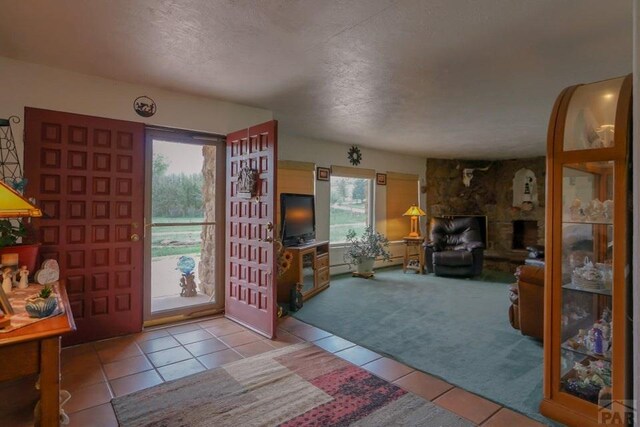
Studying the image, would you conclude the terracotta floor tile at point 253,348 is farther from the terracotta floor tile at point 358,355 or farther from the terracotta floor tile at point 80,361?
the terracotta floor tile at point 80,361

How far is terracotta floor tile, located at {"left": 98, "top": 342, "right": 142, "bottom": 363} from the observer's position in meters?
2.73

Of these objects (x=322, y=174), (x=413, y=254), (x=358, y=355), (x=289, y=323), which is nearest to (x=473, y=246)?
(x=413, y=254)

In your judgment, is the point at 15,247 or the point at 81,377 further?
the point at 81,377

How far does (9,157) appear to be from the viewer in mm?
2670

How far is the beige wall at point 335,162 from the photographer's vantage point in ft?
17.9

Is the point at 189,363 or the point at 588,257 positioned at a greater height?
the point at 588,257

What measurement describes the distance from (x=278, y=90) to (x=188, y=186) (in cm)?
144

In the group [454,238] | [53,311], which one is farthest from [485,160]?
[53,311]

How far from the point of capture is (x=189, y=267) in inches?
153

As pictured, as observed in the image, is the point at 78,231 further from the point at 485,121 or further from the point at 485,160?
the point at 485,160

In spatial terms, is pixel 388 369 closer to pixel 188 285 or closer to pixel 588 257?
pixel 588 257

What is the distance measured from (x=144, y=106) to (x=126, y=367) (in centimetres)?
225

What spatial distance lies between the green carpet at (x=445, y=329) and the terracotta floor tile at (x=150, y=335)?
4.39ft

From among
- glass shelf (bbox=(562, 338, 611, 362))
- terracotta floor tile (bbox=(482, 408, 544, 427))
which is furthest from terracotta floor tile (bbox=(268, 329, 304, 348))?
glass shelf (bbox=(562, 338, 611, 362))
